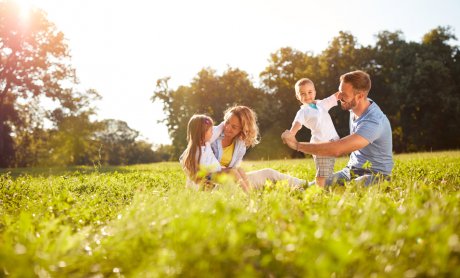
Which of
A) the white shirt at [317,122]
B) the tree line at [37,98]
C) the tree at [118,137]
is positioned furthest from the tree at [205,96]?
the tree at [118,137]

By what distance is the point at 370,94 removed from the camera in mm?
38906

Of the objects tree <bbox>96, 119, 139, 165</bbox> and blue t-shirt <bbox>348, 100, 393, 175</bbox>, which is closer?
blue t-shirt <bbox>348, 100, 393, 175</bbox>

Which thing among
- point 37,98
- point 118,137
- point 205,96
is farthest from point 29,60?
point 118,137

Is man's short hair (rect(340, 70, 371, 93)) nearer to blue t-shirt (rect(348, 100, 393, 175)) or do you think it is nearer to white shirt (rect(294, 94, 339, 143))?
blue t-shirt (rect(348, 100, 393, 175))

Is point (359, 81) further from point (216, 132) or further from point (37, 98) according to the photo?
point (37, 98)

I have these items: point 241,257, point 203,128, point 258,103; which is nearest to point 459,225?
point 241,257

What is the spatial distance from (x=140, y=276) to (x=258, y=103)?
38185 millimetres

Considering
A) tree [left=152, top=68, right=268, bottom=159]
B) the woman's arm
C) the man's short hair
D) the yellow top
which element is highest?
tree [left=152, top=68, right=268, bottom=159]

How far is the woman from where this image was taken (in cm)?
723

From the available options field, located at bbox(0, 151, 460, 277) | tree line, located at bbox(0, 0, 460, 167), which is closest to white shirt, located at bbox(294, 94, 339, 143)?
field, located at bbox(0, 151, 460, 277)

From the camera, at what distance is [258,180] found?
7.44 metres

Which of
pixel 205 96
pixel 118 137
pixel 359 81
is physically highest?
pixel 205 96

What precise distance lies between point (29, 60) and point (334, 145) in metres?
32.3

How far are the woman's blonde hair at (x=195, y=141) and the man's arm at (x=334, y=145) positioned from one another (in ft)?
4.45
